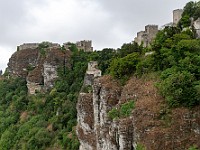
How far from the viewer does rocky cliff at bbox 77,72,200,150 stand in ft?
81.1

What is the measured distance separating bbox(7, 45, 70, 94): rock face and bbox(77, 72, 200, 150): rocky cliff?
31593mm

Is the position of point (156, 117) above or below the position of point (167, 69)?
below

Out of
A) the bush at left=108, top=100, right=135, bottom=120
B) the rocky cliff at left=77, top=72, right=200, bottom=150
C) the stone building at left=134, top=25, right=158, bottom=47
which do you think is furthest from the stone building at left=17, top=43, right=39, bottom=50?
the bush at left=108, top=100, right=135, bottom=120

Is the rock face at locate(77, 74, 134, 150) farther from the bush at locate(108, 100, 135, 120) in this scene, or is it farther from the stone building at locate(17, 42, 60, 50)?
the stone building at locate(17, 42, 60, 50)

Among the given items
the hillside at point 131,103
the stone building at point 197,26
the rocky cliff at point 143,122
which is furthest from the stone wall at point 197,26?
the rocky cliff at point 143,122

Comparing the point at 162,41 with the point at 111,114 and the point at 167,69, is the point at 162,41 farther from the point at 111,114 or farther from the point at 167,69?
the point at 111,114

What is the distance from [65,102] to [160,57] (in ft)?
91.8

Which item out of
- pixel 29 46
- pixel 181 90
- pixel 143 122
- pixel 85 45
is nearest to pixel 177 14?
pixel 85 45

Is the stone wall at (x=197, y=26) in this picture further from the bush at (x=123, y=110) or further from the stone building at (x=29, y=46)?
the stone building at (x=29, y=46)

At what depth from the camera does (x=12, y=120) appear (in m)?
62.9

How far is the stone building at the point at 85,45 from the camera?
6812 centimetres

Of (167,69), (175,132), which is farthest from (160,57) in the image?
(175,132)

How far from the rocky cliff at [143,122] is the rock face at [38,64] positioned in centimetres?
3159

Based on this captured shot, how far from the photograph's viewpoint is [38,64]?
6831 cm
